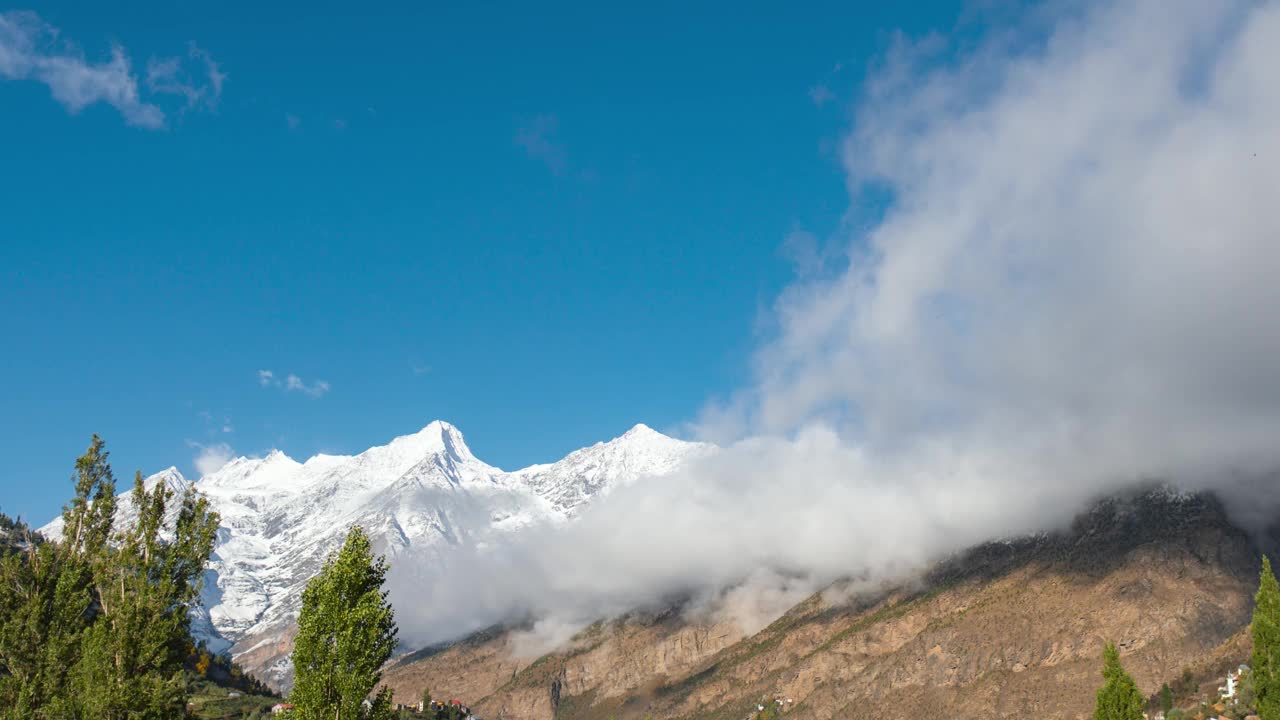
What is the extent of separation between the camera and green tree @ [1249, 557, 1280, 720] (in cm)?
7662

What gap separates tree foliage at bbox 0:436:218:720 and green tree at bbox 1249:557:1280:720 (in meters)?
89.2

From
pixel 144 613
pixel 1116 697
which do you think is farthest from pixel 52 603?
pixel 1116 697

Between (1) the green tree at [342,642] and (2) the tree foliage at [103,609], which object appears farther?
(2) the tree foliage at [103,609]

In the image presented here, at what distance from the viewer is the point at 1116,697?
7212 cm

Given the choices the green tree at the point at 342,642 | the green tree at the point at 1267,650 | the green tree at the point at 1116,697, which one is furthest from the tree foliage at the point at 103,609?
the green tree at the point at 1267,650

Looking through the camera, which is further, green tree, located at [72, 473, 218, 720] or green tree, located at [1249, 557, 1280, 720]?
green tree, located at [1249, 557, 1280, 720]

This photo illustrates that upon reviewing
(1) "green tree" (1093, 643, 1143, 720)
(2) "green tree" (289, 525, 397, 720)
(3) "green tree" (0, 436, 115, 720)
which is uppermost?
(3) "green tree" (0, 436, 115, 720)

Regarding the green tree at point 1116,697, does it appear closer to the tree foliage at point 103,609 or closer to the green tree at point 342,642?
the green tree at point 342,642

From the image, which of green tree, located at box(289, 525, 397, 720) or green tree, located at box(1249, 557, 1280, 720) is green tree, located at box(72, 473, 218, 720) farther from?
green tree, located at box(1249, 557, 1280, 720)

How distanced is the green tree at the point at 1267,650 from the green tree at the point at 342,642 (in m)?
78.8

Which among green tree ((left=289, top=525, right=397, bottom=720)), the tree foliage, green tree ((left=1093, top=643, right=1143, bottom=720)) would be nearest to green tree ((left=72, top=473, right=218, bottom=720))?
the tree foliage

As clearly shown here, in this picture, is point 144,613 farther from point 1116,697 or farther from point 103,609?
point 1116,697

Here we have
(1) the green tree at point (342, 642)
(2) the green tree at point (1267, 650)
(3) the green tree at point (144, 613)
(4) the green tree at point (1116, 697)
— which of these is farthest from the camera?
(2) the green tree at point (1267, 650)

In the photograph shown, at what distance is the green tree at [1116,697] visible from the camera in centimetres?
7169
